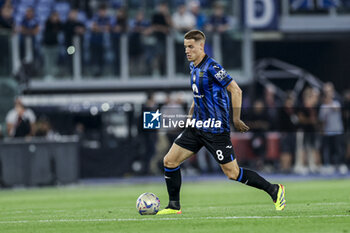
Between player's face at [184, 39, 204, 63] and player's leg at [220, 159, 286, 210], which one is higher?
player's face at [184, 39, 204, 63]

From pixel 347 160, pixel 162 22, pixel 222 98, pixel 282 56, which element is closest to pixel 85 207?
pixel 222 98

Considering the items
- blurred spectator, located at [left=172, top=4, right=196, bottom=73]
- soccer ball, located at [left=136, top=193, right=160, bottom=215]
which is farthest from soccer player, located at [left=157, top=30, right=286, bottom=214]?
blurred spectator, located at [left=172, top=4, right=196, bottom=73]

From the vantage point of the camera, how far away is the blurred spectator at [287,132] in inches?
871

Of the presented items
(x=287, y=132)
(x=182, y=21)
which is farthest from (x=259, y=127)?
(x=182, y=21)

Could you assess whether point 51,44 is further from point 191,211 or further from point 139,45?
point 191,211

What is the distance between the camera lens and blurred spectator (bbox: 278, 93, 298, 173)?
72.6 ft

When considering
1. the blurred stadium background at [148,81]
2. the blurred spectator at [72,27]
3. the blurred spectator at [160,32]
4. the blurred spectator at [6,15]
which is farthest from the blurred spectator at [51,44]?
the blurred spectator at [160,32]

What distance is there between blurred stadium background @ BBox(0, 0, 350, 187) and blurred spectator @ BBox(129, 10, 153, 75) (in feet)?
0.12

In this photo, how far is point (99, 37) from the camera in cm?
2603

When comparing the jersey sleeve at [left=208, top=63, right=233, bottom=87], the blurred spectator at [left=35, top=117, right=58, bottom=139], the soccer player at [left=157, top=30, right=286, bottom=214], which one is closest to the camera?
the jersey sleeve at [left=208, top=63, right=233, bottom=87]

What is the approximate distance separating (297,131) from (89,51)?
779cm

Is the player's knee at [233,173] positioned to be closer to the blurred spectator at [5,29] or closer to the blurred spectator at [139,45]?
the blurred spectator at [139,45]

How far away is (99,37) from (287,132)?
724 cm

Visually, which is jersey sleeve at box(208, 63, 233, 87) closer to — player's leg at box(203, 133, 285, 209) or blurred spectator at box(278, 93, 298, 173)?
player's leg at box(203, 133, 285, 209)
